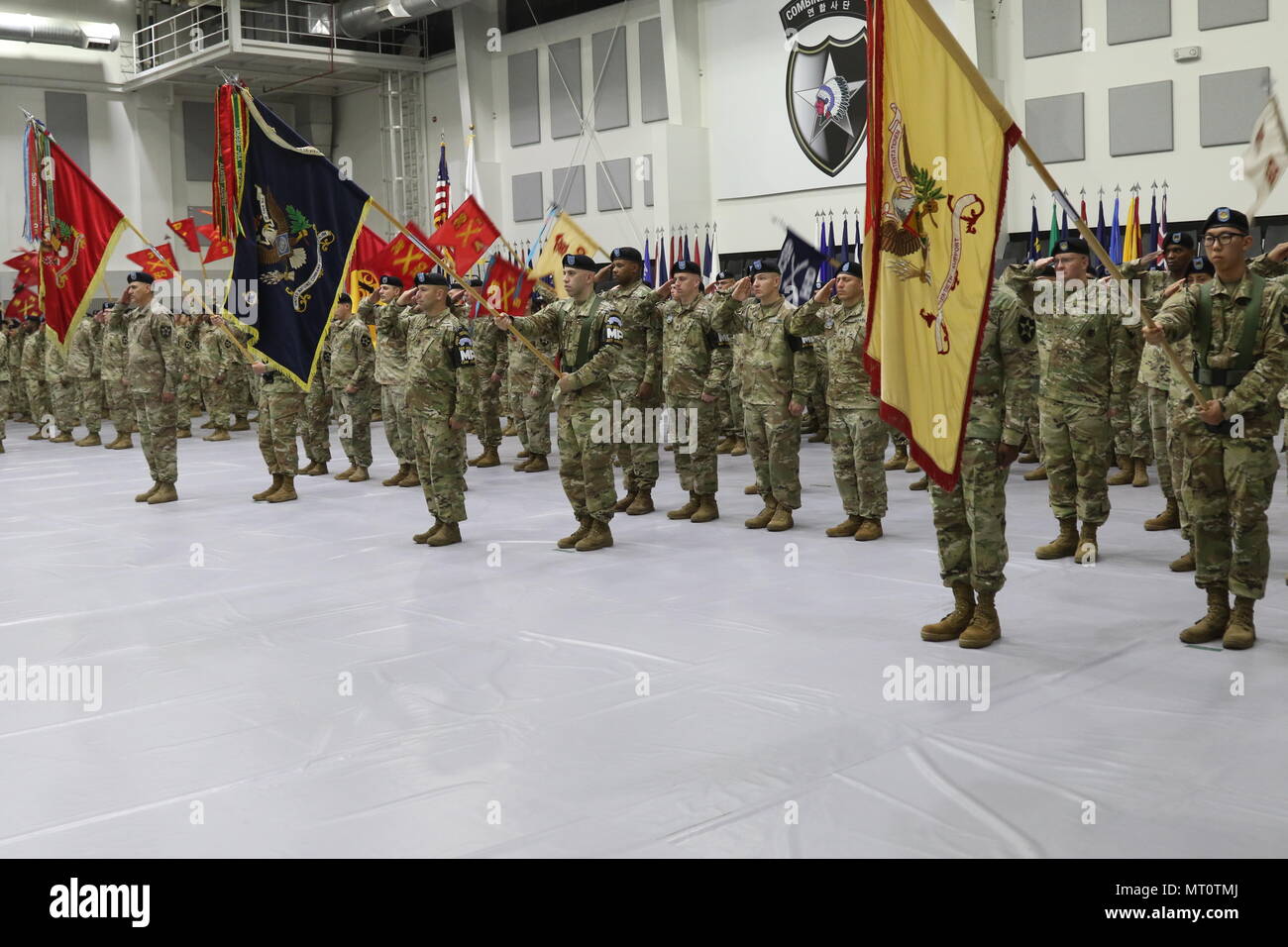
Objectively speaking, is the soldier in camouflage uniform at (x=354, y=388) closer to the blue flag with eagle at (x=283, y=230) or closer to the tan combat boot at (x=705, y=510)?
the blue flag with eagle at (x=283, y=230)

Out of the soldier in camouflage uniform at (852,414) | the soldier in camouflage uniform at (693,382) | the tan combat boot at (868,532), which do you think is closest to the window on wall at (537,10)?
the soldier in camouflage uniform at (693,382)

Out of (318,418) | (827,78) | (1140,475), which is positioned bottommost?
(1140,475)

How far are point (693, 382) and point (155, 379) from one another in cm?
448

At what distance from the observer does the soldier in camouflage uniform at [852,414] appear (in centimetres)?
819

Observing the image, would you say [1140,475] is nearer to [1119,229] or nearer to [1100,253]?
[1100,253]

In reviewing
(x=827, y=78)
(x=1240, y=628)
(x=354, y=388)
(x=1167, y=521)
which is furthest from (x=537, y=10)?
(x=1240, y=628)

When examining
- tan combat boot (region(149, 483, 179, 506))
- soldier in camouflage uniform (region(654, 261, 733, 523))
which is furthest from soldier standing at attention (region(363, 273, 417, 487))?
soldier in camouflage uniform (region(654, 261, 733, 523))

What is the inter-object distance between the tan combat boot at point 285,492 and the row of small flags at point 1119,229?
806cm

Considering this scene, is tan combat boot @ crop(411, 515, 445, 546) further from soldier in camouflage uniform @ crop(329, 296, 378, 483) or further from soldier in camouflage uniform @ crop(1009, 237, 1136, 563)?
soldier in camouflage uniform @ crop(1009, 237, 1136, 563)

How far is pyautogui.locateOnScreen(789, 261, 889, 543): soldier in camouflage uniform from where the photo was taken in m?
8.19

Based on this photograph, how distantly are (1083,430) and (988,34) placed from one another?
11667 mm

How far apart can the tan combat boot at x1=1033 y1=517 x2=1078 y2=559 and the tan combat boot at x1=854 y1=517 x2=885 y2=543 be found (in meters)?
1.08

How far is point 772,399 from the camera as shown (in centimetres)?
852
